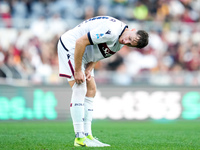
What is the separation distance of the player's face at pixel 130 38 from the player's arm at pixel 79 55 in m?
0.52

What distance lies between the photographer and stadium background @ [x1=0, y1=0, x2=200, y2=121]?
14328 millimetres

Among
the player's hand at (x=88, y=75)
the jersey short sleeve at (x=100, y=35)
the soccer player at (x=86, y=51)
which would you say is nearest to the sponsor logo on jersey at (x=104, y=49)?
the soccer player at (x=86, y=51)

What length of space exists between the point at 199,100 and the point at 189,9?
6.18 m

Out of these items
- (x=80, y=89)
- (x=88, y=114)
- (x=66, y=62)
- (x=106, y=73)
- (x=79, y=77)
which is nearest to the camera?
(x=79, y=77)

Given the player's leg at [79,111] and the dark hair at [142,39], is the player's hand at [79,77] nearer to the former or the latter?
the player's leg at [79,111]

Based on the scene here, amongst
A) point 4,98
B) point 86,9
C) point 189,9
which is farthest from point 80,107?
point 189,9

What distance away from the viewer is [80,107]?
6.55 meters

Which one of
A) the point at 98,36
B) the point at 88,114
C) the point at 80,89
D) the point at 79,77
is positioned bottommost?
the point at 88,114

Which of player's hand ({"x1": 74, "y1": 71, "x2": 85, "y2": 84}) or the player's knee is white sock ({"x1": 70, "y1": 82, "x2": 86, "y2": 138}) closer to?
the player's knee

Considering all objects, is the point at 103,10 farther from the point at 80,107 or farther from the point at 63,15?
the point at 80,107

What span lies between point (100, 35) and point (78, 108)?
1164mm

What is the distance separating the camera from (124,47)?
16.5m

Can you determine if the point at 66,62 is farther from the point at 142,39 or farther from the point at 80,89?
the point at 142,39

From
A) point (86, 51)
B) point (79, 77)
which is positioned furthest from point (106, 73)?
point (79, 77)
